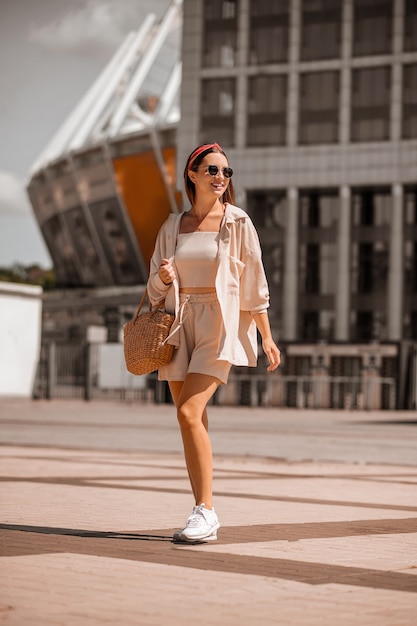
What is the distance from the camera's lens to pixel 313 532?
701cm

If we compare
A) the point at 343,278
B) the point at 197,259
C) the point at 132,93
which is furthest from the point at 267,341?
the point at 132,93

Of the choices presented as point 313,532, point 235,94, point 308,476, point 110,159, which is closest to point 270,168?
point 235,94

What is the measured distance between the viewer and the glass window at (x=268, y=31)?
64.2 m

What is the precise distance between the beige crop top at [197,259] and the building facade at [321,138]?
184 ft

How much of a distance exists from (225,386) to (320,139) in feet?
84.8

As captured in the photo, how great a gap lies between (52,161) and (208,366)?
259 ft

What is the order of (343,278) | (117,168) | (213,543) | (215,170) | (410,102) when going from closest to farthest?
1. (213,543)
2. (215,170)
3. (410,102)
4. (343,278)
5. (117,168)

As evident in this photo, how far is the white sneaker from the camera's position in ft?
20.8

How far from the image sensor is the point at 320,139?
209 ft

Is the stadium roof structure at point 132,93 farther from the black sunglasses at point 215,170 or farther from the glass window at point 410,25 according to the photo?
the black sunglasses at point 215,170

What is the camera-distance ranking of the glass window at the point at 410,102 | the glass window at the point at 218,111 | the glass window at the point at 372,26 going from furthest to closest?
the glass window at the point at 218,111
the glass window at the point at 372,26
the glass window at the point at 410,102

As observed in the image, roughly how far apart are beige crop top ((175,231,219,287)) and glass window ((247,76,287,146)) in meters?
58.1

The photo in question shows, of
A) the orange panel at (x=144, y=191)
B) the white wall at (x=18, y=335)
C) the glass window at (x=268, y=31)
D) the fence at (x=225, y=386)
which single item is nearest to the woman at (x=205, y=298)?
the white wall at (x=18, y=335)

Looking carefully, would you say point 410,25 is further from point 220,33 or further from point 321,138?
point 220,33
